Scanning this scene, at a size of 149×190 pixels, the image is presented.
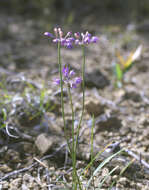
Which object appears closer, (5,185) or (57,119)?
(5,185)

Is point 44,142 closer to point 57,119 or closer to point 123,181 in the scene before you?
point 57,119

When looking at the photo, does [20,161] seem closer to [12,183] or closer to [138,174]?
[12,183]

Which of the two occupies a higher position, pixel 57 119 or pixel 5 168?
pixel 57 119

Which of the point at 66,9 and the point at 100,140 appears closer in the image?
the point at 100,140

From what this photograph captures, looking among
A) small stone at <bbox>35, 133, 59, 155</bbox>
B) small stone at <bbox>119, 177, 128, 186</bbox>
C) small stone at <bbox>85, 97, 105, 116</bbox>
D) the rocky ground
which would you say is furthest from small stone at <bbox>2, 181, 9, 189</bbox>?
small stone at <bbox>85, 97, 105, 116</bbox>

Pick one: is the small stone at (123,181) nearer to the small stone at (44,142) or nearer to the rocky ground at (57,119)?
the rocky ground at (57,119)

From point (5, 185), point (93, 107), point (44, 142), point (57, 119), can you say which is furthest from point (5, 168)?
point (93, 107)

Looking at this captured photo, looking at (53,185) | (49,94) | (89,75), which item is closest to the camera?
(53,185)

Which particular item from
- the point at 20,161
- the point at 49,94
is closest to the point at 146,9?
the point at 49,94

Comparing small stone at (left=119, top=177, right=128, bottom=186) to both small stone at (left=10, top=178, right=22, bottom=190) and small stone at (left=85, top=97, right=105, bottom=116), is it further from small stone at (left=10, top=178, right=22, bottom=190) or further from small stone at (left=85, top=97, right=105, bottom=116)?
small stone at (left=85, top=97, right=105, bottom=116)
